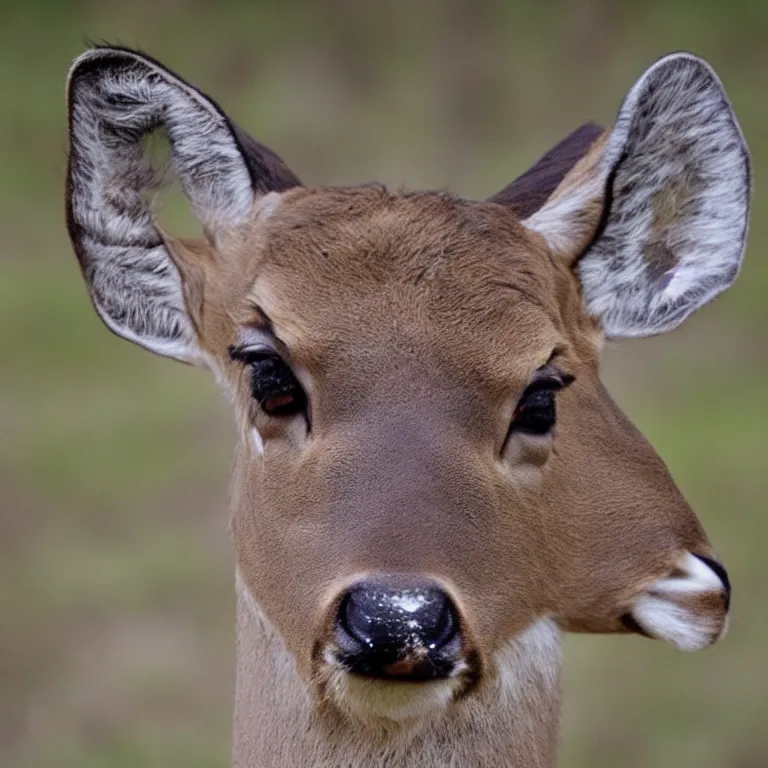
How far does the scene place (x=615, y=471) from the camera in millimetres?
4617

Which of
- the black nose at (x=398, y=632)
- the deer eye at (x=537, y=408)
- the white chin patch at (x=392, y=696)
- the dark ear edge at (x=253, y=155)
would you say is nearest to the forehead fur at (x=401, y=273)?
the deer eye at (x=537, y=408)

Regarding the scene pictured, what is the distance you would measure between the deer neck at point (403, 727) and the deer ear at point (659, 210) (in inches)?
37.9

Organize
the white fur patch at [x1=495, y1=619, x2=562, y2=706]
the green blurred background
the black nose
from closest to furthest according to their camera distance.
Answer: the black nose < the white fur patch at [x1=495, y1=619, x2=562, y2=706] < the green blurred background

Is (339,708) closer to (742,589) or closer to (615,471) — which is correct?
(615,471)

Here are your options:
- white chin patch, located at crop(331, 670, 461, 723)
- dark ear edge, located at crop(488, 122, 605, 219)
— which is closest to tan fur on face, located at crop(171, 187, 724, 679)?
white chin patch, located at crop(331, 670, 461, 723)

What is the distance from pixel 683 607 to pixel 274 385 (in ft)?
4.03

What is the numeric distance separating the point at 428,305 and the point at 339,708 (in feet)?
3.22

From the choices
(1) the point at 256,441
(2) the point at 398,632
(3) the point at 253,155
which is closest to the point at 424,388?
(1) the point at 256,441

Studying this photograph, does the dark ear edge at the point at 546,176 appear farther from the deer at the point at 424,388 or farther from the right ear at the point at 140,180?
the right ear at the point at 140,180

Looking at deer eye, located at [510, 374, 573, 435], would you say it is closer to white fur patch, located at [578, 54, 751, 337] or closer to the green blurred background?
white fur patch, located at [578, 54, 751, 337]

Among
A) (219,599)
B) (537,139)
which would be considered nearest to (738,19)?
(537,139)

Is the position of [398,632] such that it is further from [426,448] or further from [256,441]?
[256,441]

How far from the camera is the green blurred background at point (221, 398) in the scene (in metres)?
10.6

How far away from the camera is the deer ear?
15.3ft
